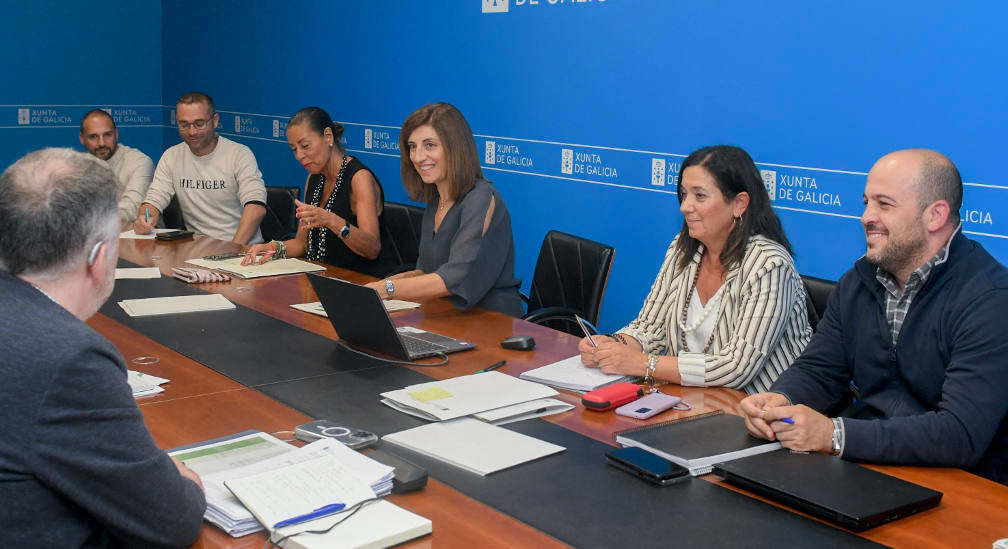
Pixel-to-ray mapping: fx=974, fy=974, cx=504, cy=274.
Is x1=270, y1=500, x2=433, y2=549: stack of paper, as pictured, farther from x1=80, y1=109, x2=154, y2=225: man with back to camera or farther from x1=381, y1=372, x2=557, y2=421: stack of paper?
x1=80, y1=109, x2=154, y2=225: man with back to camera

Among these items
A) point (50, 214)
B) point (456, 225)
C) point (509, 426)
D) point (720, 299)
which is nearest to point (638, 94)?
point (456, 225)

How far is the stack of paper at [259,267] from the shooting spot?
3.92m

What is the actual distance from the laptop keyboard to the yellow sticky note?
36 cm

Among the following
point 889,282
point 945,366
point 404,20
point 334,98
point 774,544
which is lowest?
point 774,544

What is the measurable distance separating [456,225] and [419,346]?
3.27 ft

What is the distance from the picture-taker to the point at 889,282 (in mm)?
2340

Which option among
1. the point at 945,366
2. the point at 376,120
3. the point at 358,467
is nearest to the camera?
the point at 358,467

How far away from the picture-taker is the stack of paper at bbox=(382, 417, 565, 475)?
1944 millimetres

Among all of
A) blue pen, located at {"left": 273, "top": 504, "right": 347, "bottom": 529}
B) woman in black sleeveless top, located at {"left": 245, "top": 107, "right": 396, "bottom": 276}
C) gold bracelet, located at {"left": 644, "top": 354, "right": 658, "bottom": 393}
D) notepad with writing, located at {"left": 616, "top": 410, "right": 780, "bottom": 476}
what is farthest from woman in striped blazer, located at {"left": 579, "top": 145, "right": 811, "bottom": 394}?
woman in black sleeveless top, located at {"left": 245, "top": 107, "right": 396, "bottom": 276}

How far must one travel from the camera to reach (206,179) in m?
5.37

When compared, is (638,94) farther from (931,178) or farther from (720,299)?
(931,178)

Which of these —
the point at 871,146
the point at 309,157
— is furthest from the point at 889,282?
the point at 309,157

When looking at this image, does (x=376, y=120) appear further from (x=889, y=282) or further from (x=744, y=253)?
(x=889, y=282)

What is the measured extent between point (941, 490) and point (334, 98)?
5509 millimetres
